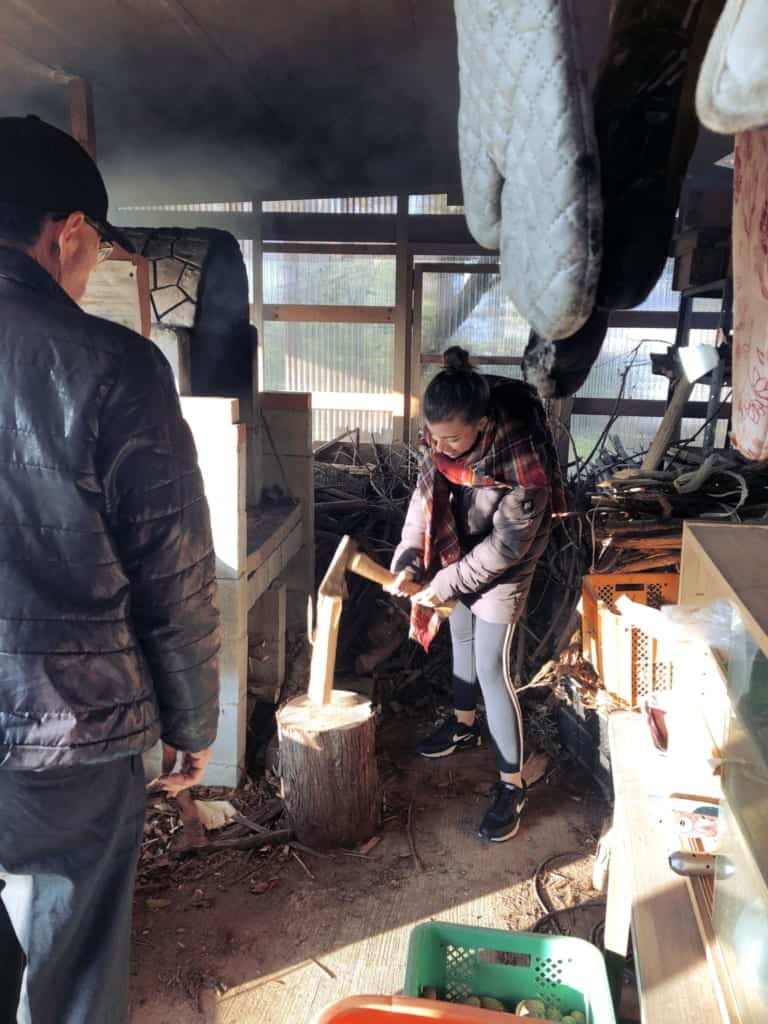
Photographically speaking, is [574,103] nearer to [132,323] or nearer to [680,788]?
[680,788]

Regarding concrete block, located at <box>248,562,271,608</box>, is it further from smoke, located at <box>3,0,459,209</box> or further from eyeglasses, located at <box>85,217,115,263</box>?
smoke, located at <box>3,0,459,209</box>

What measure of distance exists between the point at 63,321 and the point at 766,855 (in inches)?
66.9

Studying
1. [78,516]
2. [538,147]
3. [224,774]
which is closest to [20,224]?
[78,516]

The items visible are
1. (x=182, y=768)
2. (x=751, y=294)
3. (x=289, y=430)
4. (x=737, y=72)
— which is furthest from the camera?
(x=289, y=430)

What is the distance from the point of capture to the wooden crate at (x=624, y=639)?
3.79 m

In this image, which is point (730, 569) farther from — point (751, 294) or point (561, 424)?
point (561, 424)

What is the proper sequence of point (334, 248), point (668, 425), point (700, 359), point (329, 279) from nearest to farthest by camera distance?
point (700, 359), point (668, 425), point (334, 248), point (329, 279)

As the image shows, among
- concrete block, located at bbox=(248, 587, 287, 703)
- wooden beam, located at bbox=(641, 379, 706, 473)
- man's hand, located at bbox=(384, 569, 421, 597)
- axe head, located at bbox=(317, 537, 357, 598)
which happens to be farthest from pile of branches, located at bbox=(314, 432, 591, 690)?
axe head, located at bbox=(317, 537, 357, 598)

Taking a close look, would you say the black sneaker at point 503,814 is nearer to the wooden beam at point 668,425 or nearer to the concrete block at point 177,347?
the wooden beam at point 668,425

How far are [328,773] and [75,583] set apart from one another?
218 centimetres

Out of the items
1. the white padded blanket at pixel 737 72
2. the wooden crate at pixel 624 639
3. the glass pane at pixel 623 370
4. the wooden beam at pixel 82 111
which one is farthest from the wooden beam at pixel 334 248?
the white padded blanket at pixel 737 72

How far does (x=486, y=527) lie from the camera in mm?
3668

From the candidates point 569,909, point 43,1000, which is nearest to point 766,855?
point 43,1000

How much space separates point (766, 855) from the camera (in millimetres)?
1336
